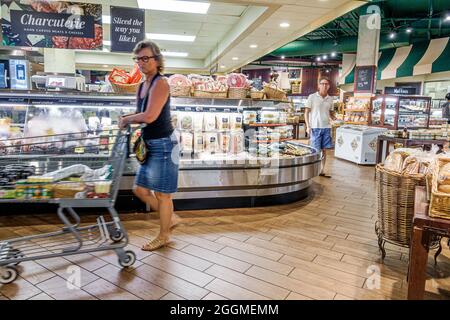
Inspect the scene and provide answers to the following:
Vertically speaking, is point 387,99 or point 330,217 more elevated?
point 387,99

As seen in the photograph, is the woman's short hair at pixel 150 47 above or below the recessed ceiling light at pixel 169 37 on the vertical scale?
below

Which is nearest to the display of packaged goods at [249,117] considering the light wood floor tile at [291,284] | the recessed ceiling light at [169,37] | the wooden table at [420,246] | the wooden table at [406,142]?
the light wood floor tile at [291,284]

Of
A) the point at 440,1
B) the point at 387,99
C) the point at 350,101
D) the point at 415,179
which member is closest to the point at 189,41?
the point at 350,101

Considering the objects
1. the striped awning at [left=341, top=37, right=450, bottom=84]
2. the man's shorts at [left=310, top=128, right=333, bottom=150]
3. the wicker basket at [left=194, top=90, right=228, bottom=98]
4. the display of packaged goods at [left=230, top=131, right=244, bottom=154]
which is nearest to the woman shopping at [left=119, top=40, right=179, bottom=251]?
the wicker basket at [left=194, top=90, right=228, bottom=98]

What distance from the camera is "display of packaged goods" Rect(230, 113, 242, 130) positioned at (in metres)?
4.44

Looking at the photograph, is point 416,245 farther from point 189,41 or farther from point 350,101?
point 189,41

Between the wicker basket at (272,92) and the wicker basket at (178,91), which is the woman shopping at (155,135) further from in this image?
the wicker basket at (272,92)

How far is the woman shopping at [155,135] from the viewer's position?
104 inches

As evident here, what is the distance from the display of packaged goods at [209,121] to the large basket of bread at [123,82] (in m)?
0.97

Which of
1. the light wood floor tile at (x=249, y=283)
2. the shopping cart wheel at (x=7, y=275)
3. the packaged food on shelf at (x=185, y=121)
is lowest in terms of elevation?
the light wood floor tile at (x=249, y=283)

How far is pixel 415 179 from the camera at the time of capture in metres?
2.54

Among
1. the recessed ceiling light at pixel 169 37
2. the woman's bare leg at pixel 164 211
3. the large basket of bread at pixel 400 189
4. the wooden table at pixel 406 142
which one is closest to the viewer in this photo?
the large basket of bread at pixel 400 189

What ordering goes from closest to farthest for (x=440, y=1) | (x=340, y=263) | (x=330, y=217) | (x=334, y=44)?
1. (x=340, y=263)
2. (x=330, y=217)
3. (x=440, y=1)
4. (x=334, y=44)
